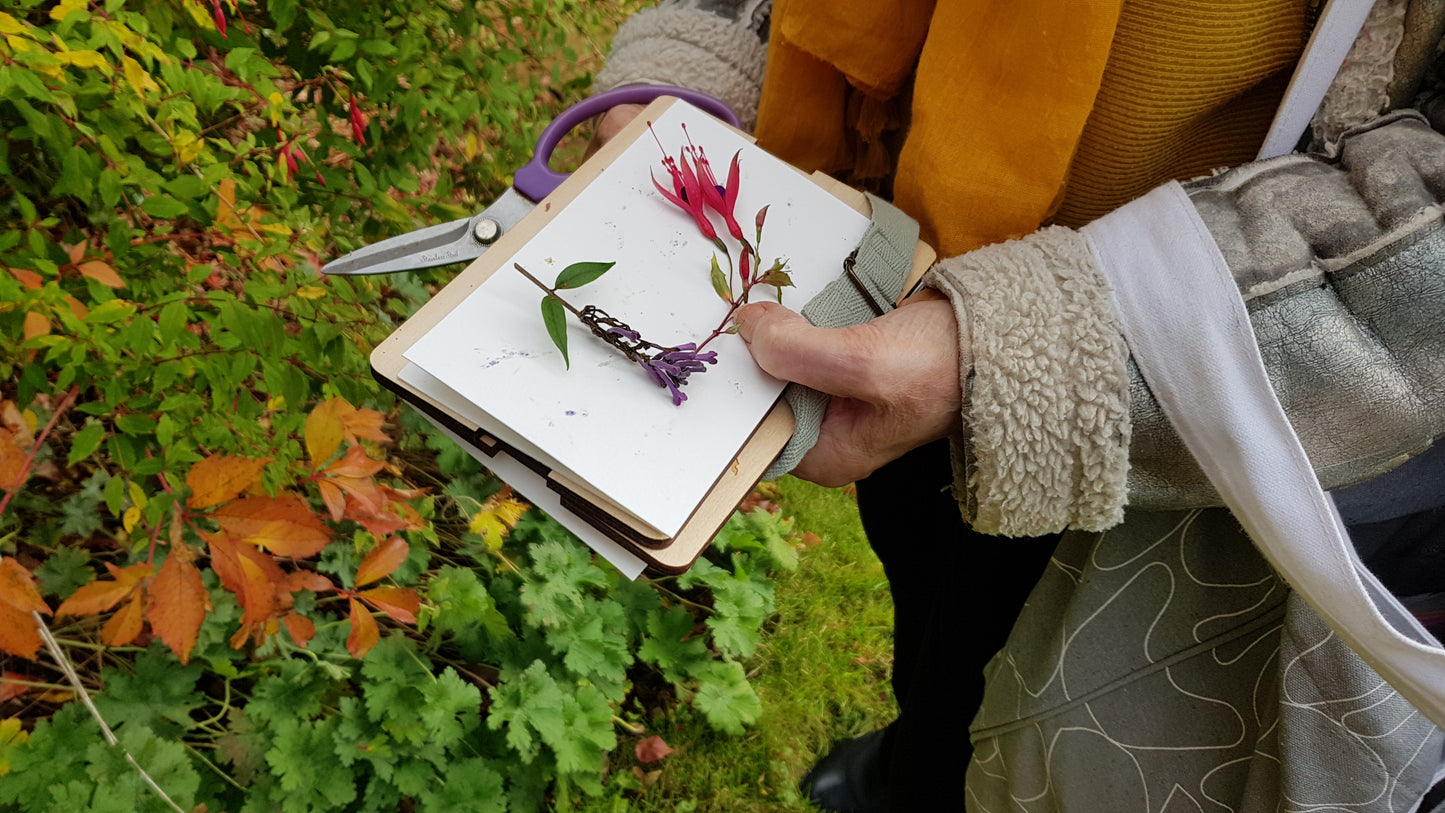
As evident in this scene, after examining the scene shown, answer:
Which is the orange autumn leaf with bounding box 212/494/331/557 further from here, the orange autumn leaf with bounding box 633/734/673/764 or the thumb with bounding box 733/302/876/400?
the orange autumn leaf with bounding box 633/734/673/764

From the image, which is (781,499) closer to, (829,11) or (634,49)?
(634,49)

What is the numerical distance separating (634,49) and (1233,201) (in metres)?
0.78

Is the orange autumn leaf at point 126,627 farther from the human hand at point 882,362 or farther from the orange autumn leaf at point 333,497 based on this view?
the human hand at point 882,362

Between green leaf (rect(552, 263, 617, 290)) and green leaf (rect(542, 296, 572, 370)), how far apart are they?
Answer: 0.06 ft

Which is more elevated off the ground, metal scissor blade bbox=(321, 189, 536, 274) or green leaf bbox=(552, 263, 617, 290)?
green leaf bbox=(552, 263, 617, 290)

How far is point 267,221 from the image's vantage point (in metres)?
1.17

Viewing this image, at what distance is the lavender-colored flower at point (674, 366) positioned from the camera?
87cm

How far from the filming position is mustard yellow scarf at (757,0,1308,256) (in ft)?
2.49

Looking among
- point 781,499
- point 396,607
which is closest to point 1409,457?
point 396,607

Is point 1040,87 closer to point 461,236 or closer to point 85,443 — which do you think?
point 461,236

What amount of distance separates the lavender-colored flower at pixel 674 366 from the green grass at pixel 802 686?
1265 mm

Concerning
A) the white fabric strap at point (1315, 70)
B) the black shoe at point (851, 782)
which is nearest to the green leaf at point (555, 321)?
the white fabric strap at point (1315, 70)

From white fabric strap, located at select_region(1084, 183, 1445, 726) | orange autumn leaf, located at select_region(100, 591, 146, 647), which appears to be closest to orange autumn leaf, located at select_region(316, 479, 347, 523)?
orange autumn leaf, located at select_region(100, 591, 146, 647)

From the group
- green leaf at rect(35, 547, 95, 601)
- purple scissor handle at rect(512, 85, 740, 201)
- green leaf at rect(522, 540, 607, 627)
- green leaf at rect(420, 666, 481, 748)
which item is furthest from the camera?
green leaf at rect(522, 540, 607, 627)
